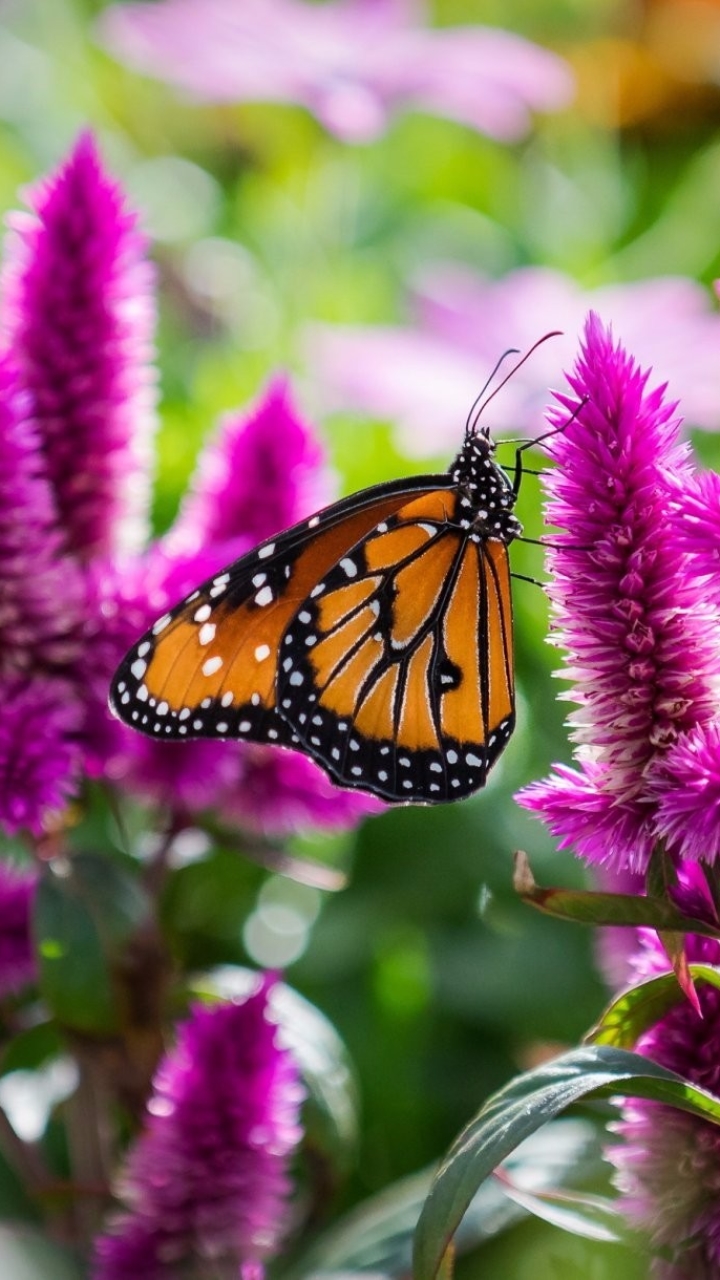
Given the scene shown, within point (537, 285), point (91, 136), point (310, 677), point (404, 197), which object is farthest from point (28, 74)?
point (310, 677)

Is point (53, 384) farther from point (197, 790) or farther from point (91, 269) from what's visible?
point (197, 790)

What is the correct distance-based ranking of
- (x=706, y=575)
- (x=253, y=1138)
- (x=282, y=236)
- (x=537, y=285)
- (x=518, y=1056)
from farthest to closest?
(x=282, y=236)
(x=537, y=285)
(x=518, y=1056)
(x=253, y=1138)
(x=706, y=575)

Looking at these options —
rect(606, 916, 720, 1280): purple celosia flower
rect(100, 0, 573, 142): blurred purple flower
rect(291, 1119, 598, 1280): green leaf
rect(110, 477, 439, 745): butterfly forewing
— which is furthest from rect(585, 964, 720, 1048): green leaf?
rect(100, 0, 573, 142): blurred purple flower

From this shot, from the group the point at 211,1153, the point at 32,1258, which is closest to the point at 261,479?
the point at 211,1153

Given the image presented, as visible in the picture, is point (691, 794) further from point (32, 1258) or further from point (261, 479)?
point (32, 1258)

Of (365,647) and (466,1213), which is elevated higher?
(365,647)

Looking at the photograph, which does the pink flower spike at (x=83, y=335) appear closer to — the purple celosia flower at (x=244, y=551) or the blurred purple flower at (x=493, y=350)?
the purple celosia flower at (x=244, y=551)
